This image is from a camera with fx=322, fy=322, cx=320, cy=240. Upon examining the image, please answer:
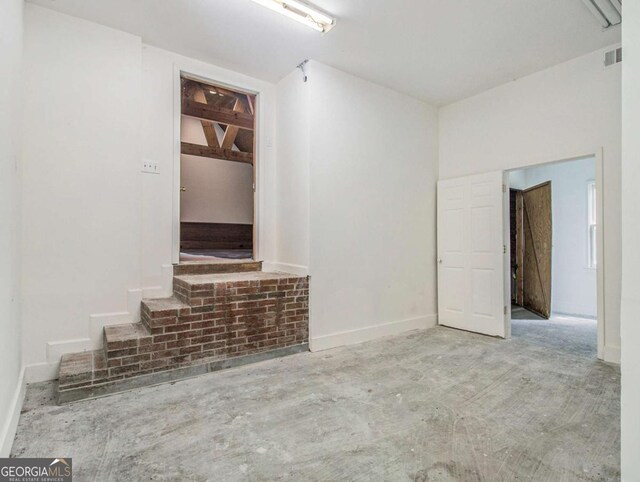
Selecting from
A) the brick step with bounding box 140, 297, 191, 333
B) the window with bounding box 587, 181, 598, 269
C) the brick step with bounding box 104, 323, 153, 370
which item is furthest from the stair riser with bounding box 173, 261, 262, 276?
the window with bounding box 587, 181, 598, 269

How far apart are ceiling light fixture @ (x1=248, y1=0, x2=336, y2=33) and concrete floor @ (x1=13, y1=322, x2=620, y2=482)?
3.23 m

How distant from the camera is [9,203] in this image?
2068 millimetres

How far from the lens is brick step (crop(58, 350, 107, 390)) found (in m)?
2.42

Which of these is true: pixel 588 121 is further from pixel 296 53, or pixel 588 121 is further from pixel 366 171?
pixel 296 53

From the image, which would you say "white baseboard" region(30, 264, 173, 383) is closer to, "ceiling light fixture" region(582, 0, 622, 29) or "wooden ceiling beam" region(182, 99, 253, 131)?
"wooden ceiling beam" region(182, 99, 253, 131)

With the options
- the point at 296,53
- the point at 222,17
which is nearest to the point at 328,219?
the point at 296,53

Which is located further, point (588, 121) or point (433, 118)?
point (433, 118)

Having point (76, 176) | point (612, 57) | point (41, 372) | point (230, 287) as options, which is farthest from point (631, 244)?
point (41, 372)

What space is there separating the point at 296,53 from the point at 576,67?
123 inches

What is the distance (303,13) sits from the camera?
2.89 metres

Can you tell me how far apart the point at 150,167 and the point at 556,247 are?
21.9 ft

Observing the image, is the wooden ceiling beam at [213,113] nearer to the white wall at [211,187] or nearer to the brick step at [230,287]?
the white wall at [211,187]

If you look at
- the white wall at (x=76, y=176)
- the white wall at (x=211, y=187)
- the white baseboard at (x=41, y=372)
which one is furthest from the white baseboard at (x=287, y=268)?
the white wall at (x=211, y=187)

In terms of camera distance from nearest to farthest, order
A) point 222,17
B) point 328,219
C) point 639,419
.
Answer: point 639,419, point 222,17, point 328,219
